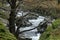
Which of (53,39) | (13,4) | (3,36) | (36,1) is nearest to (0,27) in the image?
(3,36)

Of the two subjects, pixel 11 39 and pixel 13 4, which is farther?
pixel 13 4

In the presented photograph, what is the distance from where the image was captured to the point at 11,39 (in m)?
3.22

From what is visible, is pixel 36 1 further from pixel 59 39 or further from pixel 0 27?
pixel 0 27

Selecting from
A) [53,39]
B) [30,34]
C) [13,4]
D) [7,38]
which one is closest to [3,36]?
[7,38]

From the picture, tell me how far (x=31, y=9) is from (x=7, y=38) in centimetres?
646

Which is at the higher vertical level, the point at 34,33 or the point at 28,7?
the point at 34,33

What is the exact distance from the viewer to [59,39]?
5.11 metres

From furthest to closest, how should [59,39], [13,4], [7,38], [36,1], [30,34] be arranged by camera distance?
[30,34] < [36,1] < [13,4] < [59,39] < [7,38]

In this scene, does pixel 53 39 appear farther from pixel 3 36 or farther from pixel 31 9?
pixel 31 9

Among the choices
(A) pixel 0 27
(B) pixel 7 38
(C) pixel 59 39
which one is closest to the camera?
(B) pixel 7 38

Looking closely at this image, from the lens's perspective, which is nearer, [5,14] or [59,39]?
[59,39]

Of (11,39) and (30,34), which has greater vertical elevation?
(30,34)

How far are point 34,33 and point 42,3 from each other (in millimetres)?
8279

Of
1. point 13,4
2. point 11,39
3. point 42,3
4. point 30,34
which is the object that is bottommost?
point 11,39
